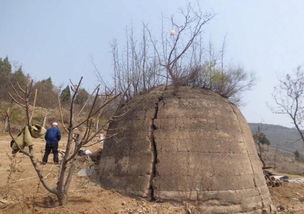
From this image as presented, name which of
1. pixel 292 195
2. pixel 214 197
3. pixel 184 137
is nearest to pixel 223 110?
pixel 184 137

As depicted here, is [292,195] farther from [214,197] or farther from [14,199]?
[14,199]

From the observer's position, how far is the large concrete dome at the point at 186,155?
247 inches

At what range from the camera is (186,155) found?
6.49 metres

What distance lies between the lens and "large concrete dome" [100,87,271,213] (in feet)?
20.6

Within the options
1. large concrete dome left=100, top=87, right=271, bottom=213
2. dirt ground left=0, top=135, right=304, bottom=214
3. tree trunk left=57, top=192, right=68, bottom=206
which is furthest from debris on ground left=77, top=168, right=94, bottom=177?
tree trunk left=57, top=192, right=68, bottom=206

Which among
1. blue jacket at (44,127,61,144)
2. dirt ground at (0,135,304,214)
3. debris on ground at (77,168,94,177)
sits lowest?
dirt ground at (0,135,304,214)

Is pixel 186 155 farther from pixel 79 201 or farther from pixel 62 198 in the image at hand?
pixel 62 198

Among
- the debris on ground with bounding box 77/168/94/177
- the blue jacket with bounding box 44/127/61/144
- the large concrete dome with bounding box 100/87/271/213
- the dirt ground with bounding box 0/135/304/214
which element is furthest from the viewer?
the blue jacket with bounding box 44/127/61/144

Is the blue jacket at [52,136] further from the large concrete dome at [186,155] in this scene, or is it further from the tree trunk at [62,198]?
the tree trunk at [62,198]

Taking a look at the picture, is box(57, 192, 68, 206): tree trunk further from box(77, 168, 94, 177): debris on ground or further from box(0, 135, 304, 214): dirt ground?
box(77, 168, 94, 177): debris on ground

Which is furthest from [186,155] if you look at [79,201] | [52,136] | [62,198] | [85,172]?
[52,136]

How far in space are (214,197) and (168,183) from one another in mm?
870

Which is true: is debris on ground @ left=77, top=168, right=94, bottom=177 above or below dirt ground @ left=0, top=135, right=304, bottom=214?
above

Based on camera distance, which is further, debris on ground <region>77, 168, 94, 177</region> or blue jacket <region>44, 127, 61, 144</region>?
blue jacket <region>44, 127, 61, 144</region>
